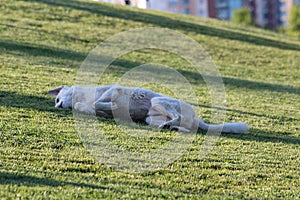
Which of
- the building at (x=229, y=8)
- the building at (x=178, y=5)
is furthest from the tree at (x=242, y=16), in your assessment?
the building at (x=178, y=5)

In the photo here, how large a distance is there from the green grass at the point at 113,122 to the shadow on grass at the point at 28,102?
17mm

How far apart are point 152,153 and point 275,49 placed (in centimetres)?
1709

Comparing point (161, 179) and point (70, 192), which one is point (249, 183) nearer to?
point (161, 179)

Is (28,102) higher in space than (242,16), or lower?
higher

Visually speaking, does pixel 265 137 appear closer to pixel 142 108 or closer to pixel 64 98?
pixel 142 108

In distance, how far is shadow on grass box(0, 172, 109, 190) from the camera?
549cm

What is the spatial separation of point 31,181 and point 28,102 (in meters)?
4.54

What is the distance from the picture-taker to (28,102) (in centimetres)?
995

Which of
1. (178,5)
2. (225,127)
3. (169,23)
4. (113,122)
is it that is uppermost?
(113,122)

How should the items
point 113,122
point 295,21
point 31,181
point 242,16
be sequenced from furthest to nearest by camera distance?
point 242,16 < point 295,21 < point 113,122 < point 31,181

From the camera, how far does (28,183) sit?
549cm

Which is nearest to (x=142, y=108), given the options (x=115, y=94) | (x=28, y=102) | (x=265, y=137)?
(x=115, y=94)

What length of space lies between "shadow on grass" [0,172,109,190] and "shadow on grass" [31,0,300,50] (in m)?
18.9

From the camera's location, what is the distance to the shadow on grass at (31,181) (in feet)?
18.0
